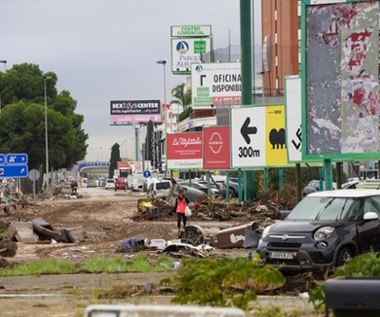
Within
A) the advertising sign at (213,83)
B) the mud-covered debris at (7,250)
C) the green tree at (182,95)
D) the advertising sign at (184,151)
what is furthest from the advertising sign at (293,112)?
the green tree at (182,95)

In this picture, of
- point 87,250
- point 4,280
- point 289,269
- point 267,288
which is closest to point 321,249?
point 289,269

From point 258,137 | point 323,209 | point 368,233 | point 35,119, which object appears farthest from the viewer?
point 35,119

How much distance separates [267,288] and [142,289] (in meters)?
1.92

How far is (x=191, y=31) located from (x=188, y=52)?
3727mm

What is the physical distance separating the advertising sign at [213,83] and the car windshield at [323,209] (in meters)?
87.6

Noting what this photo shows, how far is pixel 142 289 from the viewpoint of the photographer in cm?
1727

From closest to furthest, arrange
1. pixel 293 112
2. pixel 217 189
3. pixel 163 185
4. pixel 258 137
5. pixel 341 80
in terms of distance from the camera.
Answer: pixel 341 80 < pixel 293 112 < pixel 258 137 < pixel 217 189 < pixel 163 185

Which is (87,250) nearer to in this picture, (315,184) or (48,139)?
(315,184)

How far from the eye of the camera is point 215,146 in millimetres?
59844

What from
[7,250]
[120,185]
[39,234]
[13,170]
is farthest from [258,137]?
[120,185]

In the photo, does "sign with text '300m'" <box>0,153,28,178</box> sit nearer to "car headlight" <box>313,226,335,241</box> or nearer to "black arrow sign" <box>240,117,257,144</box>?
"black arrow sign" <box>240,117,257,144</box>

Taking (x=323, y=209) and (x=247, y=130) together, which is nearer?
(x=323, y=209)

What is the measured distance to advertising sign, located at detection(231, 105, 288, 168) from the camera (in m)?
48.3

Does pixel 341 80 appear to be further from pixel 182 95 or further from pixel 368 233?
pixel 182 95
